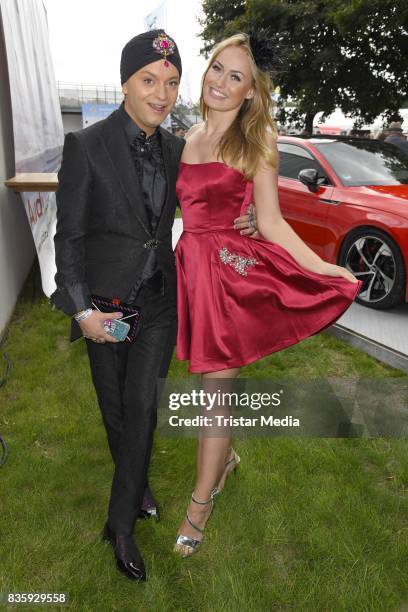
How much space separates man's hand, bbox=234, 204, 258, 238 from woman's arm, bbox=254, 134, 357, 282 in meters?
0.02

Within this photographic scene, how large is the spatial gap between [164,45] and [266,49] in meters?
0.45

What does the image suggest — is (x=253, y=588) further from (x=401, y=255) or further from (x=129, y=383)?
(x=401, y=255)

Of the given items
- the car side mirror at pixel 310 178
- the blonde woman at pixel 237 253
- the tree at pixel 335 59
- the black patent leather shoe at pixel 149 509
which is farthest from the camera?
the tree at pixel 335 59

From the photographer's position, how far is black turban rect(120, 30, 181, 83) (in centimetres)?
209

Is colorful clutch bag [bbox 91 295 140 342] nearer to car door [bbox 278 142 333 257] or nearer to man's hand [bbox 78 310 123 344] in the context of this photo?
man's hand [bbox 78 310 123 344]

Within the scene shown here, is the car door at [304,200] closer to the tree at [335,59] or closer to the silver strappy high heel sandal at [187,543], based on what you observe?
the silver strappy high heel sandal at [187,543]

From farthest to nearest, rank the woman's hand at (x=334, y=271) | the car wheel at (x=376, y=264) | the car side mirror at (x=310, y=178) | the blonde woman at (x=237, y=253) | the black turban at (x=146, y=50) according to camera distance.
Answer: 1. the car side mirror at (x=310, y=178)
2. the car wheel at (x=376, y=264)
3. the woman's hand at (x=334, y=271)
4. the blonde woman at (x=237, y=253)
5. the black turban at (x=146, y=50)

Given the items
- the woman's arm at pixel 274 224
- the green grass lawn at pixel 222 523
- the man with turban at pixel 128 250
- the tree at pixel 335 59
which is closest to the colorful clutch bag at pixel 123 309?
the man with turban at pixel 128 250

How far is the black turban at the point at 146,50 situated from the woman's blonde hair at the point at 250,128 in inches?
11.9

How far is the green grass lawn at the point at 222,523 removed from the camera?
7.53 ft

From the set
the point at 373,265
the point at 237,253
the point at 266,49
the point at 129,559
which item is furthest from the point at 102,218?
the point at 373,265

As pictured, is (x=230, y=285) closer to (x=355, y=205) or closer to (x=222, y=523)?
(x=222, y=523)

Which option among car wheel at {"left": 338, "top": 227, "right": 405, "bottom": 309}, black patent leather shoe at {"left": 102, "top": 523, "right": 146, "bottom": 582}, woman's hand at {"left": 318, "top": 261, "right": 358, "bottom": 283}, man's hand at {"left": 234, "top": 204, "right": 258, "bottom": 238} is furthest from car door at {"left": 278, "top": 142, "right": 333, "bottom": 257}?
black patent leather shoe at {"left": 102, "top": 523, "right": 146, "bottom": 582}

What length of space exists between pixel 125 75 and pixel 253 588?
216 centimetres
